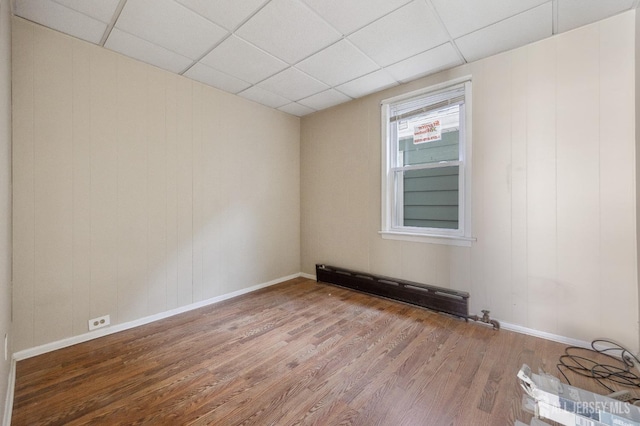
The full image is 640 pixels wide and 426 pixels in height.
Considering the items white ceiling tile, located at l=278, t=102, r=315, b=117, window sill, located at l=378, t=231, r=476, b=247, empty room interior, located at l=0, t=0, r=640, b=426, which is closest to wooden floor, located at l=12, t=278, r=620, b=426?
empty room interior, located at l=0, t=0, r=640, b=426

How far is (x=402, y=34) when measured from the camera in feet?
7.59

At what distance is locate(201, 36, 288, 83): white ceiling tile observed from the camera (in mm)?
2498

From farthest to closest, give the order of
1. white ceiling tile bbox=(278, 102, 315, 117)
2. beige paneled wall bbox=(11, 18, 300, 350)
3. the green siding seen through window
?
white ceiling tile bbox=(278, 102, 315, 117) < the green siding seen through window < beige paneled wall bbox=(11, 18, 300, 350)

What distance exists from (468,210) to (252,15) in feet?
8.98

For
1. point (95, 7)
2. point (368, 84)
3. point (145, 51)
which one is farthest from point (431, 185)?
point (95, 7)

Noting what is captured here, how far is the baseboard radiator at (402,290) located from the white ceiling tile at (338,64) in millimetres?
2518

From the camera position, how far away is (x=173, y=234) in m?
2.97

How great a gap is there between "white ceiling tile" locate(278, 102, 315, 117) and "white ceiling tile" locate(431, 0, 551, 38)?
87.8 inches

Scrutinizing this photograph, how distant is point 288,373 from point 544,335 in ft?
7.61

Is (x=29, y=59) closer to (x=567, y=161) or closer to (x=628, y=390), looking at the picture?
(x=567, y=161)

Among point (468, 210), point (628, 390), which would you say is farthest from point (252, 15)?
point (628, 390)

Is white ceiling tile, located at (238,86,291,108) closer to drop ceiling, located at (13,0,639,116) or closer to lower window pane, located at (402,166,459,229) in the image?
drop ceiling, located at (13,0,639,116)

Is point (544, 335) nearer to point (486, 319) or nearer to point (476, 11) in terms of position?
point (486, 319)

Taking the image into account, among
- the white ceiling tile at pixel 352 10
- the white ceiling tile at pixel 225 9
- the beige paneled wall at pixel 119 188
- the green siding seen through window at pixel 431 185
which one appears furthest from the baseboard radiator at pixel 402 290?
the white ceiling tile at pixel 225 9
